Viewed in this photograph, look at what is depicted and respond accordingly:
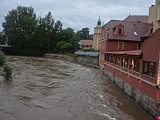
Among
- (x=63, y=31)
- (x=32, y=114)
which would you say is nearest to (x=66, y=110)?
(x=32, y=114)

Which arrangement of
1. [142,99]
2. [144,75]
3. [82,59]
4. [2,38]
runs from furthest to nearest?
1. [2,38]
2. [82,59]
3. [144,75]
4. [142,99]

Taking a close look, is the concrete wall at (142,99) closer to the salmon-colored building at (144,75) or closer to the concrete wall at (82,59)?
the salmon-colored building at (144,75)

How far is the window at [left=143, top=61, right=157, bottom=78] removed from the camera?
55.1ft

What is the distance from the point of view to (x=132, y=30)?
47.1 meters

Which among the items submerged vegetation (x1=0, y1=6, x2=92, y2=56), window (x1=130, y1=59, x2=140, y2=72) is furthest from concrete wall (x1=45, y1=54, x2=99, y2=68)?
window (x1=130, y1=59, x2=140, y2=72)

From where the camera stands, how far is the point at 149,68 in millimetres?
17922

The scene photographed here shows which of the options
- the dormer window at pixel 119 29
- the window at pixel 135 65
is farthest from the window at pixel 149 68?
the dormer window at pixel 119 29

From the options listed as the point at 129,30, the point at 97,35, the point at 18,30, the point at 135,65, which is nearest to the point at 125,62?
the point at 135,65

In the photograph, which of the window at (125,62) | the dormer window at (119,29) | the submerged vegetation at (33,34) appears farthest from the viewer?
the submerged vegetation at (33,34)

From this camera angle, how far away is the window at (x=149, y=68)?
661 inches

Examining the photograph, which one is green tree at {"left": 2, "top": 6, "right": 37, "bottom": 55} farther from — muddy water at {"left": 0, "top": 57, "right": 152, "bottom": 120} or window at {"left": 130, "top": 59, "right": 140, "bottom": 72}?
window at {"left": 130, "top": 59, "right": 140, "bottom": 72}

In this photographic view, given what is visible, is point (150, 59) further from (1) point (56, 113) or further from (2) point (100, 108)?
(1) point (56, 113)

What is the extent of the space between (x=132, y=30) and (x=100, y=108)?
31.3m

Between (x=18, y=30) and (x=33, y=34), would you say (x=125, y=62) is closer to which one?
(x=33, y=34)
